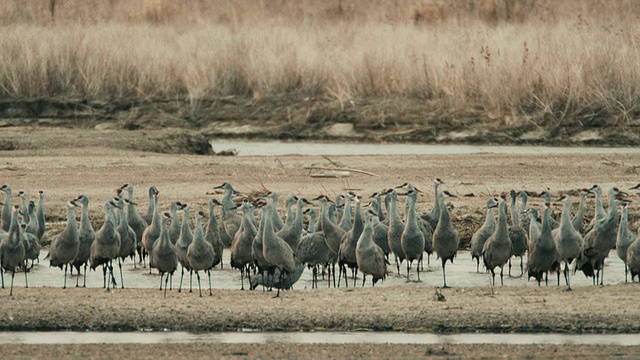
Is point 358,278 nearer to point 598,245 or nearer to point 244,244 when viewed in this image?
point 244,244

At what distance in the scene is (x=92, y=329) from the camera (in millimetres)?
10422

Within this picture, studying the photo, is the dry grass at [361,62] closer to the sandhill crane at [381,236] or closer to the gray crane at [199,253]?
the sandhill crane at [381,236]

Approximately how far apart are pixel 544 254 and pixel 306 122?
1493cm

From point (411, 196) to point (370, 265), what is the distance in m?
1.53

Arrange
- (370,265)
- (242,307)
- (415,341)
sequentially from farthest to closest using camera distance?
(370,265), (242,307), (415,341)

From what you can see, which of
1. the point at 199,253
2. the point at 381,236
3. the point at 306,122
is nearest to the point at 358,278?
the point at 381,236

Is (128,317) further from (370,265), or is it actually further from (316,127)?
(316,127)

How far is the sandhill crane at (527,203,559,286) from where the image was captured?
41.4ft

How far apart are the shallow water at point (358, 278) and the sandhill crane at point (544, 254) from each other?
1.61 ft

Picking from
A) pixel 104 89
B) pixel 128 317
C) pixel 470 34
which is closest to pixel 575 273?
pixel 128 317

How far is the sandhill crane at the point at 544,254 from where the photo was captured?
12.6 meters

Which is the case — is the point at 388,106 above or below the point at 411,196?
below

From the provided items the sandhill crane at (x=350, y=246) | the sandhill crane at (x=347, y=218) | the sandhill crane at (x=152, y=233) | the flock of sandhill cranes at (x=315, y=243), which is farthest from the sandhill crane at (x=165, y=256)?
the sandhill crane at (x=347, y=218)

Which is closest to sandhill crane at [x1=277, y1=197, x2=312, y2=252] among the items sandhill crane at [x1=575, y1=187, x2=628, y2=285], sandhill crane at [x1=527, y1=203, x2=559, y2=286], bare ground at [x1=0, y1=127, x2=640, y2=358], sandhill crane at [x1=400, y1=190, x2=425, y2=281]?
sandhill crane at [x1=400, y1=190, x2=425, y2=281]
